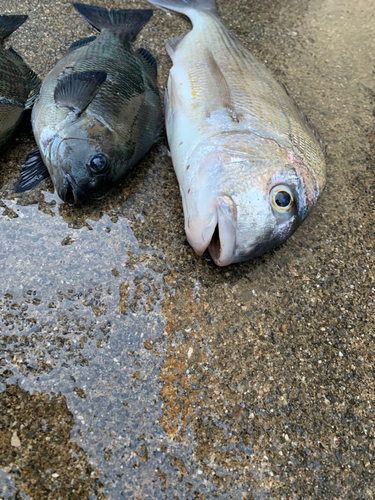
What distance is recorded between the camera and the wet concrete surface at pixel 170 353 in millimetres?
1765

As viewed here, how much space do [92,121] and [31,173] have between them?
585mm

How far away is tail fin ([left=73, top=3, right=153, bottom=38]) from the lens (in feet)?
10.6

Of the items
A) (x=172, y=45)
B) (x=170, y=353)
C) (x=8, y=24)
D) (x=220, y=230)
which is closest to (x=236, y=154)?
(x=220, y=230)

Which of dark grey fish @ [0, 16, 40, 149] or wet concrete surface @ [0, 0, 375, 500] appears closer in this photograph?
wet concrete surface @ [0, 0, 375, 500]

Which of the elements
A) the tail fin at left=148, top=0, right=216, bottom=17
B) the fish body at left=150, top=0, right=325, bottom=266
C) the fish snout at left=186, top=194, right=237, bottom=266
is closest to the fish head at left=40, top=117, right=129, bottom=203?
the fish body at left=150, top=0, right=325, bottom=266

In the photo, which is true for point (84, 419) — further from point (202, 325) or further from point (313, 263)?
point (313, 263)

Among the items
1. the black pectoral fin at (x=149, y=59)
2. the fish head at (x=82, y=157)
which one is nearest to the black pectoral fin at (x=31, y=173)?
the fish head at (x=82, y=157)

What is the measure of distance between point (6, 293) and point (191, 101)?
1.79 meters

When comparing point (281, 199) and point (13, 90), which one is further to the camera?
point (13, 90)

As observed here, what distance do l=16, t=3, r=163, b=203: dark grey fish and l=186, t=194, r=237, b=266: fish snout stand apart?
2.34 ft

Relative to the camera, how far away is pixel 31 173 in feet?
8.36

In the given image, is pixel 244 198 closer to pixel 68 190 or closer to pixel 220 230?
pixel 220 230

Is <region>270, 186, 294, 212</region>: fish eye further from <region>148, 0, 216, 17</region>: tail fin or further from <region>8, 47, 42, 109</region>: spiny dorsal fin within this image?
<region>148, 0, 216, 17</region>: tail fin

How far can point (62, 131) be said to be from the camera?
235 cm
